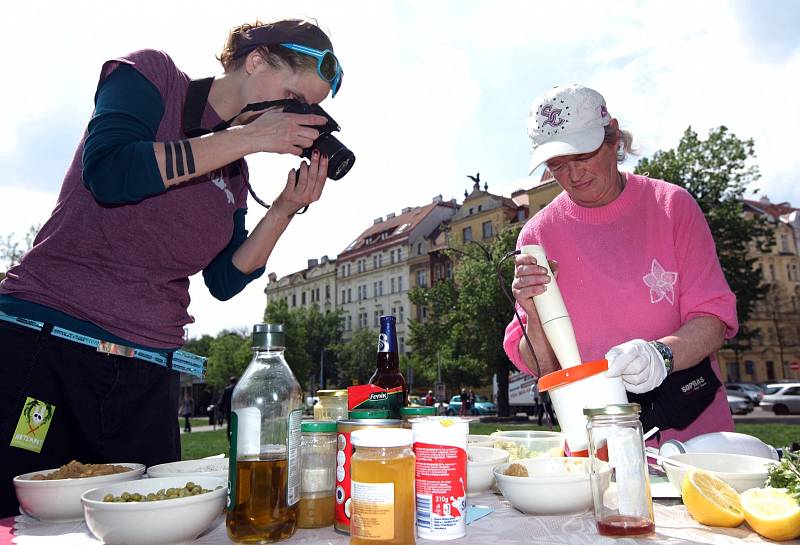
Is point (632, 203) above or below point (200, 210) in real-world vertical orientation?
above

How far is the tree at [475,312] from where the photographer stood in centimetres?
2348

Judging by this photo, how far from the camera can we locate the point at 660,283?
223cm

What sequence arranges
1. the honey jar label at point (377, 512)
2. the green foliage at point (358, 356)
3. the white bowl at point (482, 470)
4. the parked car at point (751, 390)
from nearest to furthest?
the honey jar label at point (377, 512) < the white bowl at point (482, 470) < the parked car at point (751, 390) < the green foliage at point (358, 356)

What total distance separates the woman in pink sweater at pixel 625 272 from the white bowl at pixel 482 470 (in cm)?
52

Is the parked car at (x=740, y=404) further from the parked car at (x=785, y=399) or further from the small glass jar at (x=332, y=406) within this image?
the small glass jar at (x=332, y=406)

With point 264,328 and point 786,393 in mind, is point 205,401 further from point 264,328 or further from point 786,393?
point 264,328

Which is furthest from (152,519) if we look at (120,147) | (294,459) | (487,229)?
(487,229)

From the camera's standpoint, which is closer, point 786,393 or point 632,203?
point 632,203

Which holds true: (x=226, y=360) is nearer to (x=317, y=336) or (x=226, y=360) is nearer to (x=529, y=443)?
(x=317, y=336)

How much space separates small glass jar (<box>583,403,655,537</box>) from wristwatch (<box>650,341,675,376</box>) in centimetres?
69

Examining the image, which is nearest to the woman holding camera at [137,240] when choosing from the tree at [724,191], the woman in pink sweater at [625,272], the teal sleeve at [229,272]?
the teal sleeve at [229,272]

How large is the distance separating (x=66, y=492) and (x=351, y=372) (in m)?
45.6

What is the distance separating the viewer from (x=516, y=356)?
255 centimetres

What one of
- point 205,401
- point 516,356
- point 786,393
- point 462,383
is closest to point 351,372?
point 462,383
